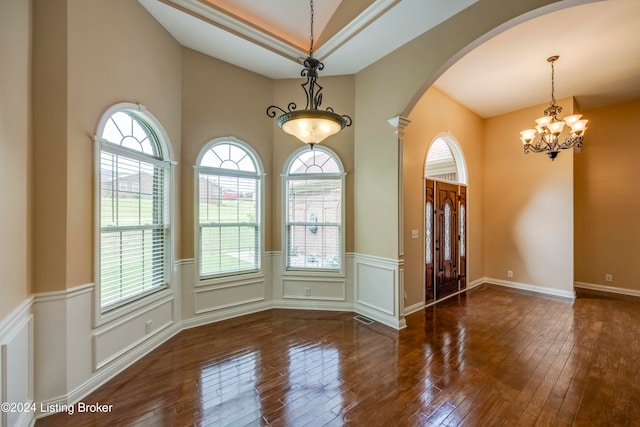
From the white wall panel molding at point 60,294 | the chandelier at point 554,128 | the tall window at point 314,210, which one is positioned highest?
the chandelier at point 554,128

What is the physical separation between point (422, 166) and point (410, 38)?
6.24 feet

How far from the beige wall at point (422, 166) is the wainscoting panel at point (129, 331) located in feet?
10.9

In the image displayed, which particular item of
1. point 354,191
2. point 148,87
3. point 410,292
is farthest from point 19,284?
point 410,292

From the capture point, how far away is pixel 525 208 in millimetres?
5430

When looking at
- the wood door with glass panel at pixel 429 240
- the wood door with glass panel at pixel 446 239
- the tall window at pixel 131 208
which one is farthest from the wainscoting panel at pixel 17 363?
the wood door with glass panel at pixel 446 239

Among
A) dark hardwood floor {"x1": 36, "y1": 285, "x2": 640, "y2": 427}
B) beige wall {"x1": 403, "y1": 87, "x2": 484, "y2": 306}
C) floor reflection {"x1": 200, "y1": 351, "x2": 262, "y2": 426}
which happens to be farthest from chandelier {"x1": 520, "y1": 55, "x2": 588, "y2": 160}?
floor reflection {"x1": 200, "y1": 351, "x2": 262, "y2": 426}

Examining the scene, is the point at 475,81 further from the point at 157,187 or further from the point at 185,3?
the point at 157,187

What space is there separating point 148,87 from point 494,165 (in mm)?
6496

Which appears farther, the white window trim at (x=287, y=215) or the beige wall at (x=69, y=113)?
the white window trim at (x=287, y=215)

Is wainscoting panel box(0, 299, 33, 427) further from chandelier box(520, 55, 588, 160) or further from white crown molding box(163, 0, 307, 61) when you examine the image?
chandelier box(520, 55, 588, 160)

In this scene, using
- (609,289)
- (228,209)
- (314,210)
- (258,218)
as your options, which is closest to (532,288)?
(609,289)

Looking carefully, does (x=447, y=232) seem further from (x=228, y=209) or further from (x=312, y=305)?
(x=228, y=209)

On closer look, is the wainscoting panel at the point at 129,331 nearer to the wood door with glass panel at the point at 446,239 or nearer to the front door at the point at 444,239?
the front door at the point at 444,239

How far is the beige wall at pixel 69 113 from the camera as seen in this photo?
205cm
